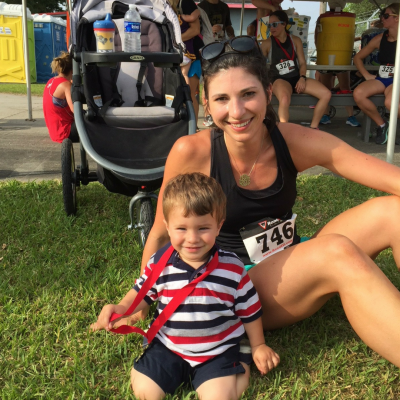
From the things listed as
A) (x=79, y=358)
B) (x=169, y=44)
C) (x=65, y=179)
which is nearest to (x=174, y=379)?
(x=79, y=358)

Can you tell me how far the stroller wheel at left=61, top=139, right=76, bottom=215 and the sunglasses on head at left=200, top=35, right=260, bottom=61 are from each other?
1.98 m

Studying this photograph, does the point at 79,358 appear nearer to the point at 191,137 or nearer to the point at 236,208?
the point at 236,208

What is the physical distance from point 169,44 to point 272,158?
2287mm

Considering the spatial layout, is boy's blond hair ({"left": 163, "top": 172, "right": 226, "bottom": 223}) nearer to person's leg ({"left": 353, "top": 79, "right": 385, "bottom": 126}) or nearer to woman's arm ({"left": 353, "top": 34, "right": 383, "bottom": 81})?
person's leg ({"left": 353, "top": 79, "right": 385, "bottom": 126})

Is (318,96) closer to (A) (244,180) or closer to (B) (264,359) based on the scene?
(A) (244,180)

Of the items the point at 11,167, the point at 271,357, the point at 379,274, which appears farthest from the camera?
the point at 11,167

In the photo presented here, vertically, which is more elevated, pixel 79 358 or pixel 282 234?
pixel 282 234

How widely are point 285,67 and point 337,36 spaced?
56.6 inches

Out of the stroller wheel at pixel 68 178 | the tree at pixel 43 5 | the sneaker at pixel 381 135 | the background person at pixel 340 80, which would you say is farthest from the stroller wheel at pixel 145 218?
the tree at pixel 43 5

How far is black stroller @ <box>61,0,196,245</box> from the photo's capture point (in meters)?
3.21

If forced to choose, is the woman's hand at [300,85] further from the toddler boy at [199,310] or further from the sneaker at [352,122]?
the toddler boy at [199,310]

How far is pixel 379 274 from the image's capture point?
5.83 feet

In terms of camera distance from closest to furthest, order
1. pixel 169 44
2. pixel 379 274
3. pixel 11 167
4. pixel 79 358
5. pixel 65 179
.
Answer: pixel 379 274 < pixel 79 358 < pixel 65 179 < pixel 169 44 < pixel 11 167

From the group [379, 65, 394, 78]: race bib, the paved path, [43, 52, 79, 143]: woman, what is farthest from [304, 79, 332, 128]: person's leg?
[43, 52, 79, 143]: woman
